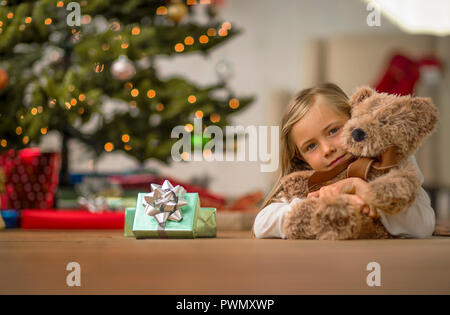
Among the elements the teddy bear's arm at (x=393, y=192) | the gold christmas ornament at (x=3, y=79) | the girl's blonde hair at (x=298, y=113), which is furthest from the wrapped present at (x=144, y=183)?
the teddy bear's arm at (x=393, y=192)

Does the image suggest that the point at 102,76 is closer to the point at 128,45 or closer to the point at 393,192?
the point at 128,45

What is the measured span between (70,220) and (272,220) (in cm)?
62

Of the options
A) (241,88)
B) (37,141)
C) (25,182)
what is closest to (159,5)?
(37,141)

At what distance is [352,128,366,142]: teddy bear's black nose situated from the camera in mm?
707

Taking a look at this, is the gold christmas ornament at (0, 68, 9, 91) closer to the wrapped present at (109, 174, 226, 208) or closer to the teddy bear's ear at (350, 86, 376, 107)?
the wrapped present at (109, 174, 226, 208)

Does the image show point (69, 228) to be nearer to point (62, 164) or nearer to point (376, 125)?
point (62, 164)

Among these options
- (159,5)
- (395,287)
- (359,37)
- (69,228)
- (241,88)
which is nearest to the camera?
(395,287)

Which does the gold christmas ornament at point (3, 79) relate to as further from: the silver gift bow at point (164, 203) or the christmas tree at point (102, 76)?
the silver gift bow at point (164, 203)

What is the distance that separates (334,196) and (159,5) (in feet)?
3.77

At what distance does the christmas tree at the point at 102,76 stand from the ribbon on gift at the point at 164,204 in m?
0.62

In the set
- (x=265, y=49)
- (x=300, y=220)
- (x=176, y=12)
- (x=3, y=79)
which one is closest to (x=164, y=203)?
(x=300, y=220)

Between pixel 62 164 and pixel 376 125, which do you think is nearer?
pixel 376 125

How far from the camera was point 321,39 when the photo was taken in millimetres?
3182

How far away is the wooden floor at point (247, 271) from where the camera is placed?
2.07ft
